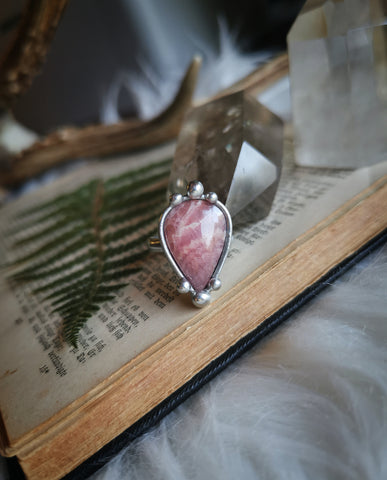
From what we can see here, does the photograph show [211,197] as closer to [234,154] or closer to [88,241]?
[234,154]

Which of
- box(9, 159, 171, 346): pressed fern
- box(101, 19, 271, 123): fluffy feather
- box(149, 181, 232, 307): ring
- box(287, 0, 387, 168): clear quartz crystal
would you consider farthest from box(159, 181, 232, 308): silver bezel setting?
box(101, 19, 271, 123): fluffy feather

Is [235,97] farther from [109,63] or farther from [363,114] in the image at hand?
[109,63]

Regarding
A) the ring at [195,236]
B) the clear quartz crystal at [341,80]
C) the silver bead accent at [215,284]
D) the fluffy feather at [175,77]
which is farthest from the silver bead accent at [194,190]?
the fluffy feather at [175,77]

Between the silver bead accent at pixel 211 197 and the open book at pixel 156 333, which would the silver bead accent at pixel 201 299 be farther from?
the silver bead accent at pixel 211 197

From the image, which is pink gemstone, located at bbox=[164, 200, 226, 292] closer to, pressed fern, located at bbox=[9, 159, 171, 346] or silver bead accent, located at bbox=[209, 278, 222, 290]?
silver bead accent, located at bbox=[209, 278, 222, 290]

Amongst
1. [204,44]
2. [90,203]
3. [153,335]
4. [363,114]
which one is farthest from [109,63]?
[153,335]
